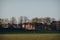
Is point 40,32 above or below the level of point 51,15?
below

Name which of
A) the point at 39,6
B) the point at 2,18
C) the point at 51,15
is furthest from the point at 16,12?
the point at 51,15

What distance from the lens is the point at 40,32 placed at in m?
2.87

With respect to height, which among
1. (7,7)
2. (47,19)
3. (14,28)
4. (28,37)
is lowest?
(28,37)

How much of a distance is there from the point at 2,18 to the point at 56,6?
3.90 feet

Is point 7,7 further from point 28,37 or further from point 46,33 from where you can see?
point 46,33

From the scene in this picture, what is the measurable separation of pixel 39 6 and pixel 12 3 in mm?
587

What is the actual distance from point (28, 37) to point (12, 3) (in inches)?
31.7

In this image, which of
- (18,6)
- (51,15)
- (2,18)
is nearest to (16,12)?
(18,6)

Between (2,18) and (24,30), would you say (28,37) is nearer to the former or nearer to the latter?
(24,30)

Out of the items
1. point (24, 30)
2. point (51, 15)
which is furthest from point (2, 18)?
point (51, 15)

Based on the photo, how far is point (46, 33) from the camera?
9.36 ft

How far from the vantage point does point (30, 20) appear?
Result: 113 inches

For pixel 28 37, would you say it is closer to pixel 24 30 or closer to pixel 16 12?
pixel 24 30

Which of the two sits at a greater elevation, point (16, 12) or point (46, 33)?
point (16, 12)
